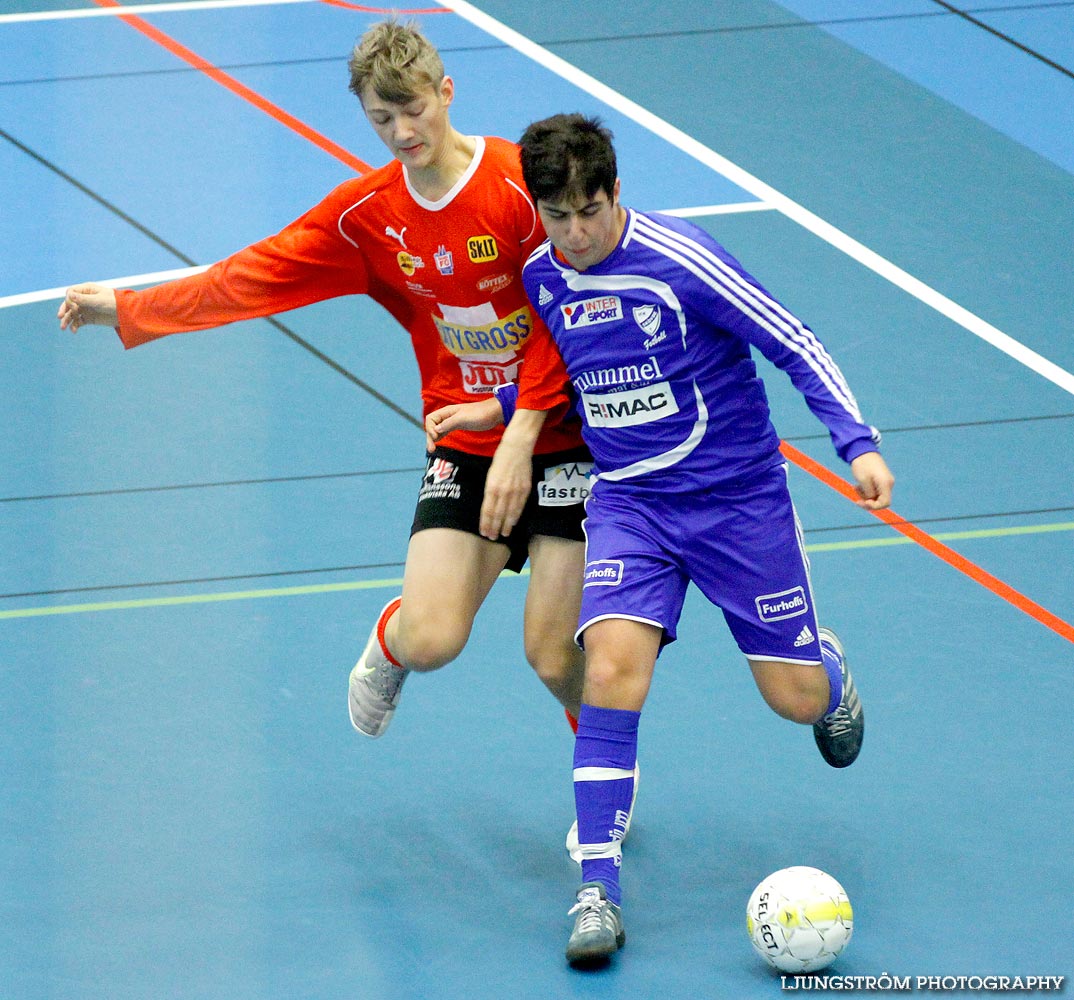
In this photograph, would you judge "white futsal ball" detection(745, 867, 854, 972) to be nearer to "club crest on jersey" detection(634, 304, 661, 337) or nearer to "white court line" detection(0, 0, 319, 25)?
"club crest on jersey" detection(634, 304, 661, 337)

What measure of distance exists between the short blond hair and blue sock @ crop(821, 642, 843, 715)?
5.87 ft

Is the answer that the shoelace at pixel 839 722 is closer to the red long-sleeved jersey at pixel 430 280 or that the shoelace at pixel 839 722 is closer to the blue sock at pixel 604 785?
the blue sock at pixel 604 785

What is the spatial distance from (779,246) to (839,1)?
3813 mm

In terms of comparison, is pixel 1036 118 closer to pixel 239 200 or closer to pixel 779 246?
pixel 779 246

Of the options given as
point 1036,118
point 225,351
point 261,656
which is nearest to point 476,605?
point 261,656

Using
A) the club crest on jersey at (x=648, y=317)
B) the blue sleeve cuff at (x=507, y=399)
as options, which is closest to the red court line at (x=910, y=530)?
the club crest on jersey at (x=648, y=317)

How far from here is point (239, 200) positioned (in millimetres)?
9586

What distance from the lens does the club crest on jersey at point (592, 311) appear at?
15.4ft

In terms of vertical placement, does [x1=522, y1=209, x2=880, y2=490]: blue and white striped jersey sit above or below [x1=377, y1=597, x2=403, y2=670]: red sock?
above

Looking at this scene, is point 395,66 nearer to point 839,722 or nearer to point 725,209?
point 839,722

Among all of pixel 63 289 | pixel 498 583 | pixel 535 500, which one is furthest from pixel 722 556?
pixel 63 289

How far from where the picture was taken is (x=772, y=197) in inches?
377

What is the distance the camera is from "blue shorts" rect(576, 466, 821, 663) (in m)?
4.75

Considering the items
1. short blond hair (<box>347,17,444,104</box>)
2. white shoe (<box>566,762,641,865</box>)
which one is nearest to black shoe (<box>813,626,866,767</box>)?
white shoe (<box>566,762,641,865</box>)
